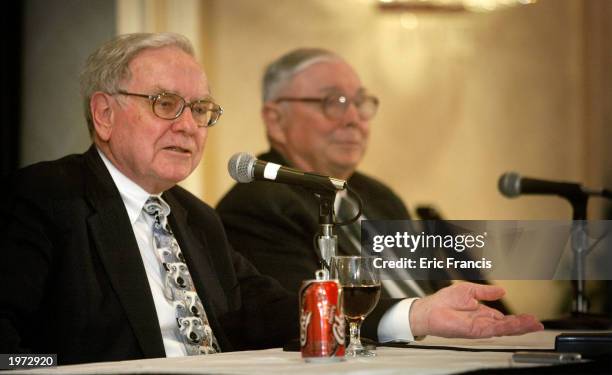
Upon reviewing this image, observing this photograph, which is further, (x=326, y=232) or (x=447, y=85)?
(x=447, y=85)

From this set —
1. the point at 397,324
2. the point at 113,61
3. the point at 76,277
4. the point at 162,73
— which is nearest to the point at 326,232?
the point at 397,324

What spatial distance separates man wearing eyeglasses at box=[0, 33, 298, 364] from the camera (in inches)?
86.9

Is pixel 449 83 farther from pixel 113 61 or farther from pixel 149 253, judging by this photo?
pixel 149 253

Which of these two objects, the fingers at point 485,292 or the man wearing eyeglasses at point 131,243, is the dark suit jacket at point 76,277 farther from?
the fingers at point 485,292

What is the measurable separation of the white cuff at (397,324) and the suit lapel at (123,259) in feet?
1.81

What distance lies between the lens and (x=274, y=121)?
11.9ft

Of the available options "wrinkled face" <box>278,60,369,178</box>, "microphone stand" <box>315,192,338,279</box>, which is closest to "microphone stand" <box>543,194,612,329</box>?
"wrinkled face" <box>278,60,369,178</box>

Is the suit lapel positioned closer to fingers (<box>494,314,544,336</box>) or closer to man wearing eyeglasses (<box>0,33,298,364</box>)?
man wearing eyeglasses (<box>0,33,298,364</box>)

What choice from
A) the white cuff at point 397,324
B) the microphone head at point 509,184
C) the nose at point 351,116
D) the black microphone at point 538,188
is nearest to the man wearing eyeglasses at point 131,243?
the white cuff at point 397,324

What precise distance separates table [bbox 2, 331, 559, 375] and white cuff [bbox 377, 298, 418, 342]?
106 mm

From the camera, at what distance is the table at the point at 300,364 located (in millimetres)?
1598

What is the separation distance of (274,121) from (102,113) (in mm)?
1138

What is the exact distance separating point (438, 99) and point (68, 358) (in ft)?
7.15

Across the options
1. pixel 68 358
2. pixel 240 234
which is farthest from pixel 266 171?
pixel 240 234
